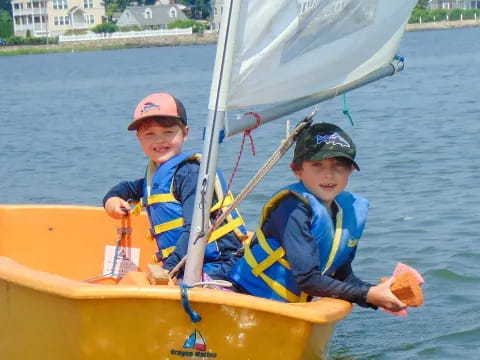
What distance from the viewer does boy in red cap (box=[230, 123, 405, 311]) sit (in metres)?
3.71

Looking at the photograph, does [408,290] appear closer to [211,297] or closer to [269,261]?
[269,261]

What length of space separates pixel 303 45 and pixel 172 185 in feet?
3.03

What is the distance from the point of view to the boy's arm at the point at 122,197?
4.77m

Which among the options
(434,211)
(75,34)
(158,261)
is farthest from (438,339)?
(75,34)

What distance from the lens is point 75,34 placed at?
8512 cm

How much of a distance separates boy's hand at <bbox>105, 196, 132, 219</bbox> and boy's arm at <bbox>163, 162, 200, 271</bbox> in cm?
51

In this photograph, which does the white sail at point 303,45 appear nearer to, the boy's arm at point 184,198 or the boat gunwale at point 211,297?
the boat gunwale at point 211,297

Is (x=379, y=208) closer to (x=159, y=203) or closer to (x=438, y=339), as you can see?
(x=438, y=339)

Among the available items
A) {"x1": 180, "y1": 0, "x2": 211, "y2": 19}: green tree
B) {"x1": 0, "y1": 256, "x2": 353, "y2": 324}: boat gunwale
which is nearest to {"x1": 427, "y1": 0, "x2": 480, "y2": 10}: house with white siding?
{"x1": 180, "y1": 0, "x2": 211, "y2": 19}: green tree

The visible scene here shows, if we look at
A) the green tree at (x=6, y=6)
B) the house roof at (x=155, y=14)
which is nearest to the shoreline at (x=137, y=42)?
the house roof at (x=155, y=14)

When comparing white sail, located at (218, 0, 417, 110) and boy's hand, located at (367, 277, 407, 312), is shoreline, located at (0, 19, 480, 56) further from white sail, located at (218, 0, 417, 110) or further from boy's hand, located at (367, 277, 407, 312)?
boy's hand, located at (367, 277, 407, 312)

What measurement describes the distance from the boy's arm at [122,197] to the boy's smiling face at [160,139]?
0.45 m

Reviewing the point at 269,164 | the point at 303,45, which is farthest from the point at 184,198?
the point at 303,45

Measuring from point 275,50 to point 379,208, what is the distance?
4982 millimetres
